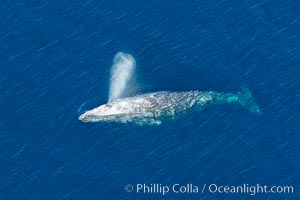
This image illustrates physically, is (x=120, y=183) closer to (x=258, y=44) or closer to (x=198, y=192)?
(x=198, y=192)

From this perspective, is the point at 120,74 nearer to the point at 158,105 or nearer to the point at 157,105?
the point at 157,105

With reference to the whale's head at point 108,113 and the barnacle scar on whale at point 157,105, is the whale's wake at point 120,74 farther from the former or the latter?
the whale's head at point 108,113

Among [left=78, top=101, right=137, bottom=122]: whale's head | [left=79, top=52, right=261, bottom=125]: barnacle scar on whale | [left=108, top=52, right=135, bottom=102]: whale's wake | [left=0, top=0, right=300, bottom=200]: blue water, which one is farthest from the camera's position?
[left=108, top=52, right=135, bottom=102]: whale's wake

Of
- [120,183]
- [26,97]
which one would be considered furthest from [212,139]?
[26,97]

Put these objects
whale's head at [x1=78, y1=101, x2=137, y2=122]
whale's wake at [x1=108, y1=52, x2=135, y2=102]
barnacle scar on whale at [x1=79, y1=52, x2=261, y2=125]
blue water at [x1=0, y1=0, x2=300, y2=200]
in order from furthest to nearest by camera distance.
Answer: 1. whale's wake at [x1=108, y1=52, x2=135, y2=102]
2. barnacle scar on whale at [x1=79, y1=52, x2=261, y2=125]
3. whale's head at [x1=78, y1=101, x2=137, y2=122]
4. blue water at [x1=0, y1=0, x2=300, y2=200]

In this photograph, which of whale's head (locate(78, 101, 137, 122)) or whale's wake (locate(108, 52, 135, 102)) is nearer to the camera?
whale's head (locate(78, 101, 137, 122))

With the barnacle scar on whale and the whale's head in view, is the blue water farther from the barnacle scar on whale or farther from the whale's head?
the barnacle scar on whale

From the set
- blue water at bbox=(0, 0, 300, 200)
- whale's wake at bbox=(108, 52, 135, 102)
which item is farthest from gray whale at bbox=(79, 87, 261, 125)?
whale's wake at bbox=(108, 52, 135, 102)

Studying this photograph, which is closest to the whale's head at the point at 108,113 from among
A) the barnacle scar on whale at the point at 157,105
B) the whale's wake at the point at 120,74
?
the barnacle scar on whale at the point at 157,105
